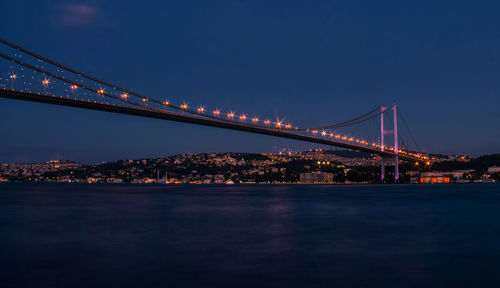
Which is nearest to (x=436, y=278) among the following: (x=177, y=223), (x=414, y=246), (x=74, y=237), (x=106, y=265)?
(x=414, y=246)

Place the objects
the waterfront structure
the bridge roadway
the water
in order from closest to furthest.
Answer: the water < the bridge roadway < the waterfront structure

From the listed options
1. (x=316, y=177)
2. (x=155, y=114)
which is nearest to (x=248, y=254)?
(x=155, y=114)

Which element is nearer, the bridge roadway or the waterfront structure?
the bridge roadway

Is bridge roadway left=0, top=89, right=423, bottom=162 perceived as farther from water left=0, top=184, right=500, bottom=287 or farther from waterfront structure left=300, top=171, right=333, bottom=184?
waterfront structure left=300, top=171, right=333, bottom=184

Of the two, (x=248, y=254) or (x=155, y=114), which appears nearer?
(x=248, y=254)

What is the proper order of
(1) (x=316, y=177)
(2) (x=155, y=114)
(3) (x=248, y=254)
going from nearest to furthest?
(3) (x=248, y=254), (2) (x=155, y=114), (1) (x=316, y=177)

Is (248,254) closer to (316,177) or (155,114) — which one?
(155,114)

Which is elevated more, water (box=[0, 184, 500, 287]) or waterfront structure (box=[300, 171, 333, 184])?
waterfront structure (box=[300, 171, 333, 184])

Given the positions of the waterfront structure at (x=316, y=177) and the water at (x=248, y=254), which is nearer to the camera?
the water at (x=248, y=254)

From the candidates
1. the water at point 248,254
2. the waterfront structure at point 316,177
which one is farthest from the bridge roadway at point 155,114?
the waterfront structure at point 316,177

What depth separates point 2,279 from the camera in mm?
6590

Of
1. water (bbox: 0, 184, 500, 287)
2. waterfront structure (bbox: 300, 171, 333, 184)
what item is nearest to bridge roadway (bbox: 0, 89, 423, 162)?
water (bbox: 0, 184, 500, 287)

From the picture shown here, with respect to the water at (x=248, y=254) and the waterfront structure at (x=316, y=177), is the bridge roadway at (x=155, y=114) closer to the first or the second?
the water at (x=248, y=254)

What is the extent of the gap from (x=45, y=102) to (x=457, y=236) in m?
27.0
